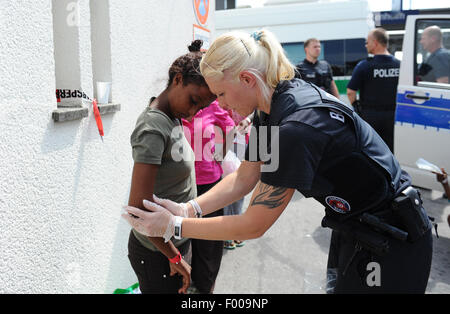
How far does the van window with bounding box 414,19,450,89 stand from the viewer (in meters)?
4.05

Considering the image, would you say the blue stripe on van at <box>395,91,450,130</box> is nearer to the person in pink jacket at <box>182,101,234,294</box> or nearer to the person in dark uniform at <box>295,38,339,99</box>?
the person in dark uniform at <box>295,38,339,99</box>

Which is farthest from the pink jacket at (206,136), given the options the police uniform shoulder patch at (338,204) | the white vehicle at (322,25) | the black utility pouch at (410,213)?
the white vehicle at (322,25)

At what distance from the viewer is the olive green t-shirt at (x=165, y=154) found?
1672 millimetres

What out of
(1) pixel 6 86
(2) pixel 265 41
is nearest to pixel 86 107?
(1) pixel 6 86

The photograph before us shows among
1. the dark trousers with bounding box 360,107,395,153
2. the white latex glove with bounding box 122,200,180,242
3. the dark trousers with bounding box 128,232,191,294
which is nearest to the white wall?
the dark trousers with bounding box 128,232,191,294

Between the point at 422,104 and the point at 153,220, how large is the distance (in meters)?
3.53

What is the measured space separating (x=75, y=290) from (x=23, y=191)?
2.61 feet

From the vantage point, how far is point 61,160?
82.6 inches

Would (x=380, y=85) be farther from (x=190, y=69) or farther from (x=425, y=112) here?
(x=190, y=69)

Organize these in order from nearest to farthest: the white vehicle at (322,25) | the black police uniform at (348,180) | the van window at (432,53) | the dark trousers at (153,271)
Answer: the black police uniform at (348,180) → the dark trousers at (153,271) → the van window at (432,53) → the white vehicle at (322,25)

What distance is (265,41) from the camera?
1463mm

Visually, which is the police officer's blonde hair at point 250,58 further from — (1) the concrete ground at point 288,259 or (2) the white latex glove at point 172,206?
(1) the concrete ground at point 288,259

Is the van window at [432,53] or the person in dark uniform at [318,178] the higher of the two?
the van window at [432,53]

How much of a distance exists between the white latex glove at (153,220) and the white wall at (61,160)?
615 millimetres
